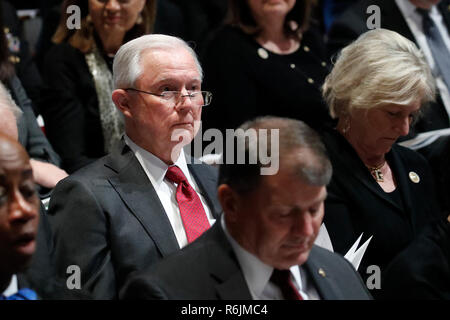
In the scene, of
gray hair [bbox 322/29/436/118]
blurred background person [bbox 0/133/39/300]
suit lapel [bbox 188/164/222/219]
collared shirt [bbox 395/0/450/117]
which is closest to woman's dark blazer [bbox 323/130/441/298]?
gray hair [bbox 322/29/436/118]

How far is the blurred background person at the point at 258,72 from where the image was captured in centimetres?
375

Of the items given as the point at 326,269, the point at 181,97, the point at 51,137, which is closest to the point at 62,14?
the point at 51,137

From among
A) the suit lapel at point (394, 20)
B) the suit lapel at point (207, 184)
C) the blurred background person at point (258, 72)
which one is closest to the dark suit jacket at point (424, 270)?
the suit lapel at point (207, 184)

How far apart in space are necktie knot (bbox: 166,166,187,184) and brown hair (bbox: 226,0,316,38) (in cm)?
127

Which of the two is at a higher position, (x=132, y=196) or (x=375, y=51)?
(x=375, y=51)

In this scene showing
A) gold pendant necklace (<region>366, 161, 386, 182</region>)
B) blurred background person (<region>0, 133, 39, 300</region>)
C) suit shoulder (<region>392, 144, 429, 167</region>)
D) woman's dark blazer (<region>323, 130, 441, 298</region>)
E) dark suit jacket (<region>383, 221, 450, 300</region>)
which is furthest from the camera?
suit shoulder (<region>392, 144, 429, 167</region>)

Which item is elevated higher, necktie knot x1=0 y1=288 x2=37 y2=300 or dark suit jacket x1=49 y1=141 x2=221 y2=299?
necktie knot x1=0 y1=288 x2=37 y2=300

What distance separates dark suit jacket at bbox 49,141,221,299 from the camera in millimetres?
2480

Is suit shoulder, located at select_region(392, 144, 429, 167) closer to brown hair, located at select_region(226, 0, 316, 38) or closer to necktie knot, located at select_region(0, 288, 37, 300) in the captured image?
brown hair, located at select_region(226, 0, 316, 38)

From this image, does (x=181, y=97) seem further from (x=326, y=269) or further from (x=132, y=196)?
(x=326, y=269)

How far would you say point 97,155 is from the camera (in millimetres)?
3510

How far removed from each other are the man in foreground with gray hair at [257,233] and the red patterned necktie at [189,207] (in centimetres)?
49
